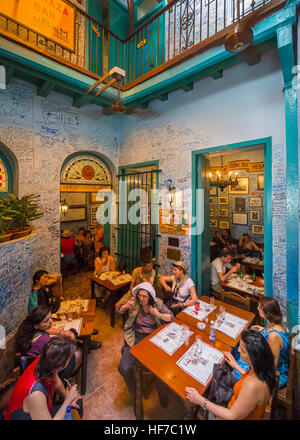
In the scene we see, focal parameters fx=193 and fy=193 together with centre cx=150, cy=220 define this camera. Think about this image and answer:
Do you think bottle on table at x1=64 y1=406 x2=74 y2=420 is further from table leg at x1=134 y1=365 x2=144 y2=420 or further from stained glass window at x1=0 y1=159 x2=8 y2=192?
stained glass window at x1=0 y1=159 x2=8 y2=192

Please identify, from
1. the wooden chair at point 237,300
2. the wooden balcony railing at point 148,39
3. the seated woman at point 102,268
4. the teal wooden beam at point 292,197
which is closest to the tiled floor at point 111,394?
the seated woman at point 102,268

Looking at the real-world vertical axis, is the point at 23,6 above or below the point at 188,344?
above

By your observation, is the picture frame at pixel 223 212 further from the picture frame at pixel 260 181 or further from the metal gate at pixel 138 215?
the metal gate at pixel 138 215

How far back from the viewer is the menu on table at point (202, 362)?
2.00 metres

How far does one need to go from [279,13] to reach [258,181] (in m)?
5.40

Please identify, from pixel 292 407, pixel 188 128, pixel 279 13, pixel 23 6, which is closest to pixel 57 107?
pixel 23 6

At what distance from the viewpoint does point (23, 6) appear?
3.89 m

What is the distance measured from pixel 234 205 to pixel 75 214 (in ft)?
24.6

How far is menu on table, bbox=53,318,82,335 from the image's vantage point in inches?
111

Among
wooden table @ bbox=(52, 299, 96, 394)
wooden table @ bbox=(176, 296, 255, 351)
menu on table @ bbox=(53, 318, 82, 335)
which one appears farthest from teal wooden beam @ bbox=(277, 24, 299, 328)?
menu on table @ bbox=(53, 318, 82, 335)

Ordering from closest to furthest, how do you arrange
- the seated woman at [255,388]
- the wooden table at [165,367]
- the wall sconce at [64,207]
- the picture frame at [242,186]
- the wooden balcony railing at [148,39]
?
the seated woman at [255,388], the wooden table at [165,367], the wooden balcony railing at [148,39], the picture frame at [242,186], the wall sconce at [64,207]

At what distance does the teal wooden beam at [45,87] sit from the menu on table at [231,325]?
5.42 meters

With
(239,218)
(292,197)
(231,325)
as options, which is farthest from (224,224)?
(231,325)

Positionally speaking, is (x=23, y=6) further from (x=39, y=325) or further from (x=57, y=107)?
(x=39, y=325)
